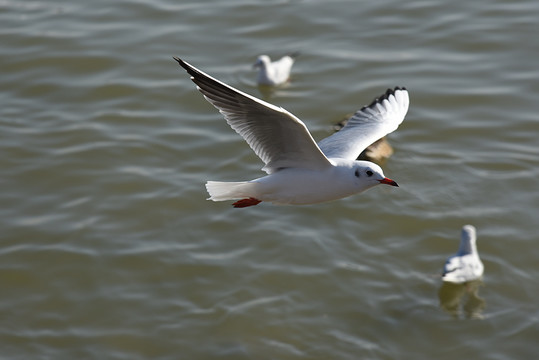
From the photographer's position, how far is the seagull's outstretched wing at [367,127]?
877cm

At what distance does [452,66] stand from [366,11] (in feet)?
8.04

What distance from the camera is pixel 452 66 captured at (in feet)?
50.1

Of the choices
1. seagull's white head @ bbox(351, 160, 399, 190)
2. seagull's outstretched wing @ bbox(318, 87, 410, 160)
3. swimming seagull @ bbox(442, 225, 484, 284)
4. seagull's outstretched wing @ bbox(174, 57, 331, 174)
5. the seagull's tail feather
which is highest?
seagull's outstretched wing @ bbox(318, 87, 410, 160)

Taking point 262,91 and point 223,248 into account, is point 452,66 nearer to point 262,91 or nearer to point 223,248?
point 262,91

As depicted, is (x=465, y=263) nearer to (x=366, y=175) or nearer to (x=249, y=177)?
(x=366, y=175)

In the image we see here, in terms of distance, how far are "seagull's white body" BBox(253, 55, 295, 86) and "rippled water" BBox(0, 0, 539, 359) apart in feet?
0.98

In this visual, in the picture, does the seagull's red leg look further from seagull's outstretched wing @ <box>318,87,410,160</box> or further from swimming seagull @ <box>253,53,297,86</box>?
swimming seagull @ <box>253,53,297,86</box>

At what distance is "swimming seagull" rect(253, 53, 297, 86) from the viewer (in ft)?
47.3

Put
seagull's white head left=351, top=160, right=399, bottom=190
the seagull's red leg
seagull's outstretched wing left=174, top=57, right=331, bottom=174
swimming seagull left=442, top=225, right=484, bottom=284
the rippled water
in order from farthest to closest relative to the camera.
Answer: swimming seagull left=442, top=225, right=484, bottom=284, the rippled water, the seagull's red leg, seagull's white head left=351, top=160, right=399, bottom=190, seagull's outstretched wing left=174, top=57, right=331, bottom=174

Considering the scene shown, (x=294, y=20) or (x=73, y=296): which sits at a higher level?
(x=294, y=20)

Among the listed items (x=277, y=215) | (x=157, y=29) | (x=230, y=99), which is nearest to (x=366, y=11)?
(x=157, y=29)

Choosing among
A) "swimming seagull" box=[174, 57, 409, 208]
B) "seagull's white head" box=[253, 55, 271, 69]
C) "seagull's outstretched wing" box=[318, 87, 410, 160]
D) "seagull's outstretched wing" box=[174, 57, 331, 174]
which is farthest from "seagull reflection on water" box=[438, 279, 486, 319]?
"seagull's white head" box=[253, 55, 271, 69]

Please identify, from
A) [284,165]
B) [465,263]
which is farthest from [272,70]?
[284,165]

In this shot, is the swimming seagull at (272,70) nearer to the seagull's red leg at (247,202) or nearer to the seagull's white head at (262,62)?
the seagull's white head at (262,62)
